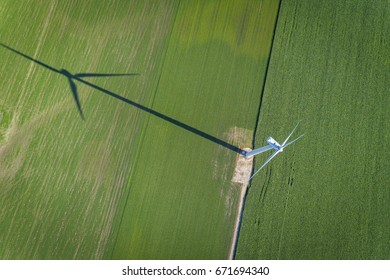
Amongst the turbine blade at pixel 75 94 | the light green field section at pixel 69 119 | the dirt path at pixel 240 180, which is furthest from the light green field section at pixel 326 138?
the turbine blade at pixel 75 94

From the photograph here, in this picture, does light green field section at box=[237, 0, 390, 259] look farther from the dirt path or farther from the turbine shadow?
the turbine shadow

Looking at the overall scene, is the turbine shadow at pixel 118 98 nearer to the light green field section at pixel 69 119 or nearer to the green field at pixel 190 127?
the green field at pixel 190 127

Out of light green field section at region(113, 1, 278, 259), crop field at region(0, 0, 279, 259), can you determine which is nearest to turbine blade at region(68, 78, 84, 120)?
crop field at region(0, 0, 279, 259)

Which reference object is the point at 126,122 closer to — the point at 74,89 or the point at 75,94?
the point at 75,94

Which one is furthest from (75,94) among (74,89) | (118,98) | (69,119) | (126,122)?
(126,122)

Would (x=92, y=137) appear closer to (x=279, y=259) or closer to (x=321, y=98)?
(x=279, y=259)

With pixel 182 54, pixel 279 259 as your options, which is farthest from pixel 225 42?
pixel 279 259
